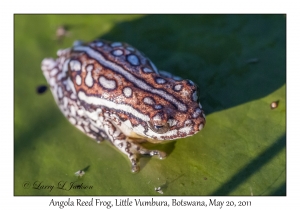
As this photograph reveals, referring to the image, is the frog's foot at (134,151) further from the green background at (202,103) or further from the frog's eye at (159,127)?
the frog's eye at (159,127)

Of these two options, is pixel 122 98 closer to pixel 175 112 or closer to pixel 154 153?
pixel 175 112

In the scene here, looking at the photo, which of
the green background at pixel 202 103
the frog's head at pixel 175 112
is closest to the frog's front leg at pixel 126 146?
the green background at pixel 202 103

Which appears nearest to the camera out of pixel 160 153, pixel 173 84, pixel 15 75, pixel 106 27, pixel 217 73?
pixel 173 84

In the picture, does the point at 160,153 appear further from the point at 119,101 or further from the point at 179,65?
the point at 179,65

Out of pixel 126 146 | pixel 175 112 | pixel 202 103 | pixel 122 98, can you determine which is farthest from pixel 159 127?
pixel 202 103

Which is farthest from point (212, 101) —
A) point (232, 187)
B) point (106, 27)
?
point (106, 27)

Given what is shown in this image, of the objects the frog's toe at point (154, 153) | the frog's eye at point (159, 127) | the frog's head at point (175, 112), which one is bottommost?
the frog's toe at point (154, 153)

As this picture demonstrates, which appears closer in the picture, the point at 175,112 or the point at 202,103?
the point at 175,112
